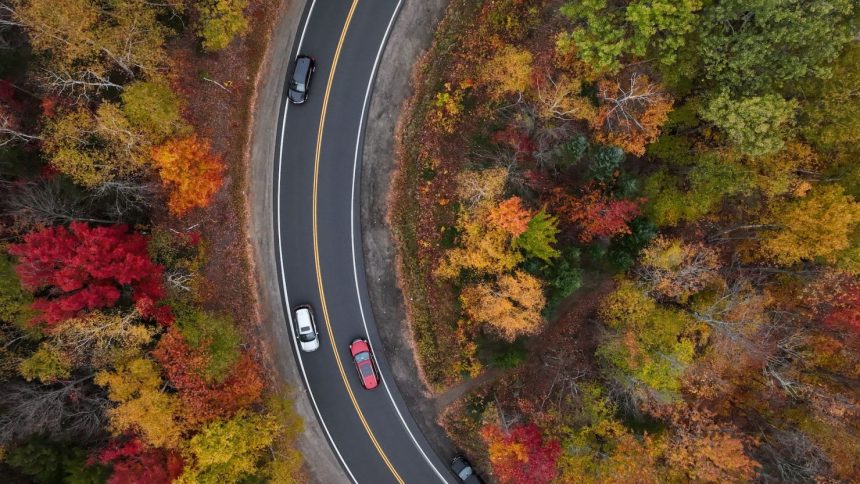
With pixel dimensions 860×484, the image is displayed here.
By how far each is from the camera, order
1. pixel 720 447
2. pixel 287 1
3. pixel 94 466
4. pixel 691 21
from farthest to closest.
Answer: pixel 287 1 < pixel 720 447 < pixel 94 466 < pixel 691 21

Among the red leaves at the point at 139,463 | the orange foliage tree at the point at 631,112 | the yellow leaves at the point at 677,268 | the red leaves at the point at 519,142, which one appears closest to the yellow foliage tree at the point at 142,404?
the red leaves at the point at 139,463

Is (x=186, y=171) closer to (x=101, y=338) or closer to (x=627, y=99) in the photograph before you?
(x=101, y=338)

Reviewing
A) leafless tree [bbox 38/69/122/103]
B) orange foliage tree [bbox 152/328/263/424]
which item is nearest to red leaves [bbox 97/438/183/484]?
orange foliage tree [bbox 152/328/263/424]

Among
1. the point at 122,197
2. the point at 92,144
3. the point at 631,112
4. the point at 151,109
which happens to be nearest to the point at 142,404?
the point at 122,197

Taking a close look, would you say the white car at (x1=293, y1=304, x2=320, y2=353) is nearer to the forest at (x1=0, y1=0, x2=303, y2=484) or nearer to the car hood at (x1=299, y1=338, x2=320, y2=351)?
the car hood at (x1=299, y1=338, x2=320, y2=351)

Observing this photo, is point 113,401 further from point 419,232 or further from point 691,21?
point 691,21

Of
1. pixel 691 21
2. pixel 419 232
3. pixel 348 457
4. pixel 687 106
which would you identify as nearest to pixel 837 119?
pixel 687 106

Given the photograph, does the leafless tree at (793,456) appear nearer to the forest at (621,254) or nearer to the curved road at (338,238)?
the forest at (621,254)
